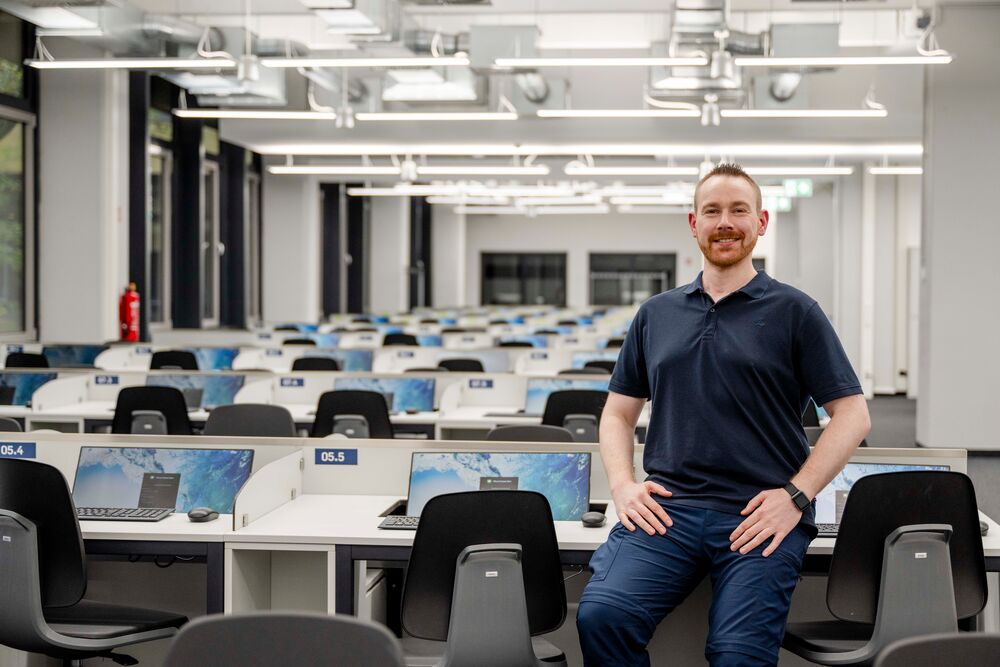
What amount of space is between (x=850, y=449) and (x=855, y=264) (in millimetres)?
12755

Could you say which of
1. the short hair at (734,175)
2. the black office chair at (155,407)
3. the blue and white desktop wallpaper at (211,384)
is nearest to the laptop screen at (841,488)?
the short hair at (734,175)

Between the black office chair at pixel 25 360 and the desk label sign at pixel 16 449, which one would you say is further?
the black office chair at pixel 25 360

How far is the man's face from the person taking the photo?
261cm

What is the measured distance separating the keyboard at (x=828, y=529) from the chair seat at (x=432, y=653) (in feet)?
2.94

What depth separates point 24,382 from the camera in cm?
768

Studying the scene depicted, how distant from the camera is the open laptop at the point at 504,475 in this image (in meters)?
3.90

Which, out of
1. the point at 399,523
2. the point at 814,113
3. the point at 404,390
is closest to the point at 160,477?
the point at 399,523

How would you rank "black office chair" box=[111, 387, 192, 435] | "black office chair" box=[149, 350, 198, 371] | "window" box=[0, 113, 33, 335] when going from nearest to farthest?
"black office chair" box=[111, 387, 192, 435], "black office chair" box=[149, 350, 198, 371], "window" box=[0, 113, 33, 335]

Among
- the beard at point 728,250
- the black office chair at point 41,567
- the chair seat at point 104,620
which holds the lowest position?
the chair seat at point 104,620

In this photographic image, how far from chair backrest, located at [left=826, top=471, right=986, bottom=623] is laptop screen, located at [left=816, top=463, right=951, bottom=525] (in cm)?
65

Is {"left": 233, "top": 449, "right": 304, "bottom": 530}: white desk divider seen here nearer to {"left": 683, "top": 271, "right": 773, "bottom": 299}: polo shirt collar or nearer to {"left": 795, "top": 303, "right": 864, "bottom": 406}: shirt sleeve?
{"left": 683, "top": 271, "right": 773, "bottom": 299}: polo shirt collar

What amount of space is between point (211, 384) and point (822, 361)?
5.63m

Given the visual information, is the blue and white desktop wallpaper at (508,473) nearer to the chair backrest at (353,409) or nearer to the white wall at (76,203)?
the chair backrest at (353,409)

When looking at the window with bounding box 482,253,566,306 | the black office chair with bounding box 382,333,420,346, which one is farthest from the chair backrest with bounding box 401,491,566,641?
the window with bounding box 482,253,566,306
